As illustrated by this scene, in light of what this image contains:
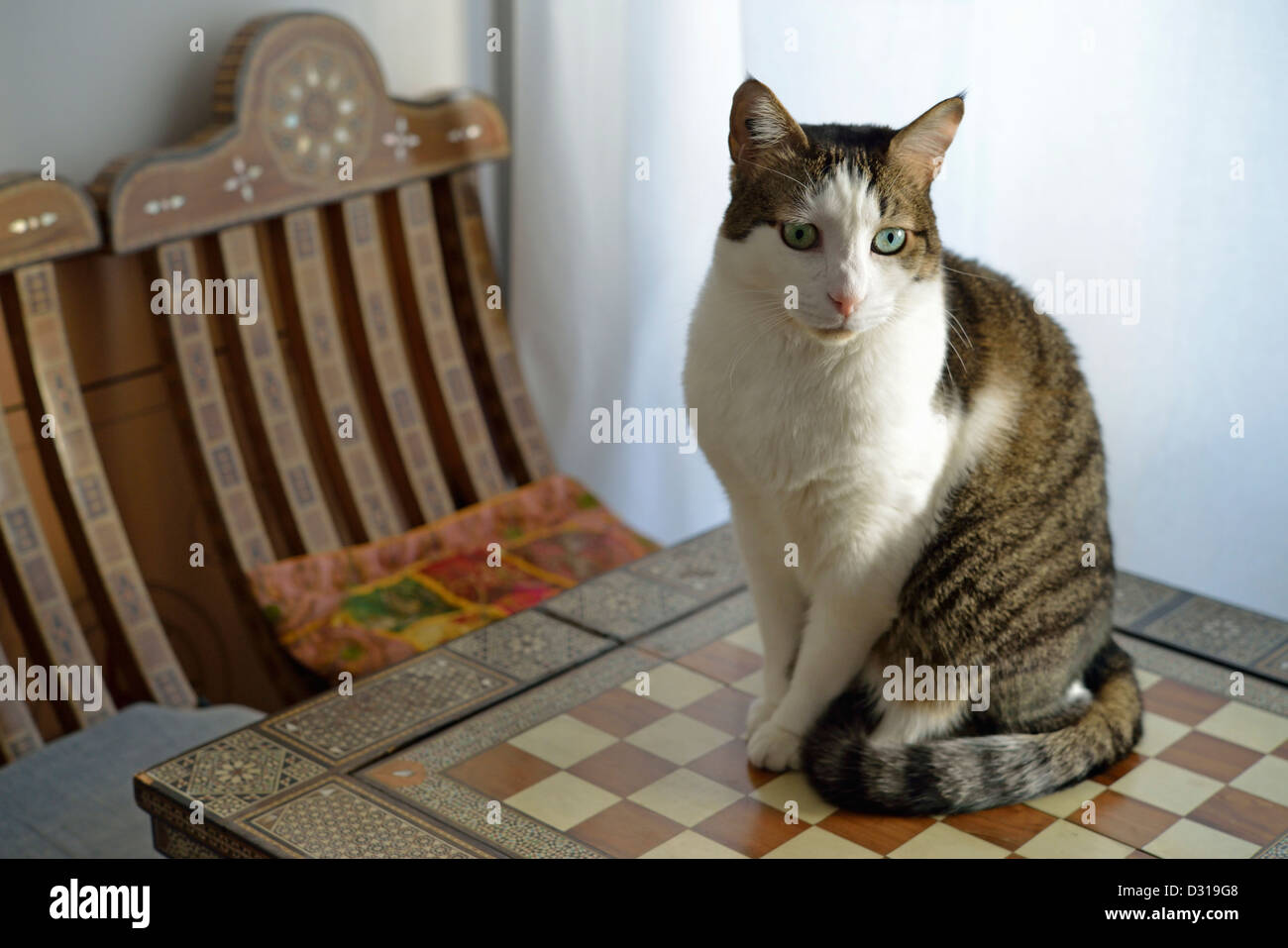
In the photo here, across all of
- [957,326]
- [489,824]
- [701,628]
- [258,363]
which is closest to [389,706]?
[489,824]

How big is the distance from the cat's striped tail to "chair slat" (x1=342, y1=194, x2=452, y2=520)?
116 cm

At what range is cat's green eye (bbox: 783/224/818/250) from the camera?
3.53 ft

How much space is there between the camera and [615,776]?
50.4 inches


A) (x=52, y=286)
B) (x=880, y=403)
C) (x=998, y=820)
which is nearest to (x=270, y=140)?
(x=52, y=286)

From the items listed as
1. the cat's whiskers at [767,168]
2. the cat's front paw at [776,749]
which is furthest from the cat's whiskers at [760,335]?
the cat's front paw at [776,749]

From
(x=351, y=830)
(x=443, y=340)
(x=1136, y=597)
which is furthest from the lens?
(x=443, y=340)

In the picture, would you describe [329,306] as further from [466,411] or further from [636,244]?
[636,244]

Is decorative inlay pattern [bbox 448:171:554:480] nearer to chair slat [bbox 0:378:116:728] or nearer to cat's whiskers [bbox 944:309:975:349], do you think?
chair slat [bbox 0:378:116:728]

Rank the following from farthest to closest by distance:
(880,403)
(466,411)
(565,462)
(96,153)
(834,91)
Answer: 1. (565,462)
2. (466,411)
3. (834,91)
4. (96,153)
5. (880,403)

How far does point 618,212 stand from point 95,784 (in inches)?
51.3

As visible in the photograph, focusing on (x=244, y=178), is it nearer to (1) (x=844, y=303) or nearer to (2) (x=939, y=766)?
(1) (x=844, y=303)

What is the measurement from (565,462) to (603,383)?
21 centimetres

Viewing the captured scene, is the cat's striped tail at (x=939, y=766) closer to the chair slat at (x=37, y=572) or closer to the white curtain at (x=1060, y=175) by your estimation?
the white curtain at (x=1060, y=175)

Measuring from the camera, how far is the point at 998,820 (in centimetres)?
121
